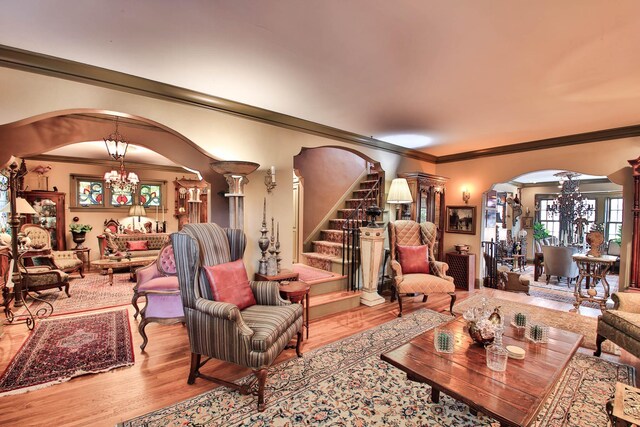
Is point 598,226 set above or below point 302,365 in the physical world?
above

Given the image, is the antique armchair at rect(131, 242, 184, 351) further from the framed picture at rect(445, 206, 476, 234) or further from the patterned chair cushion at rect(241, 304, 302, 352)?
the framed picture at rect(445, 206, 476, 234)

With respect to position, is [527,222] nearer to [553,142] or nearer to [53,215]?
[553,142]

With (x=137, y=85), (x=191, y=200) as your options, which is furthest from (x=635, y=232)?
(x=191, y=200)

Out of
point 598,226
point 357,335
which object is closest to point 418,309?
point 357,335

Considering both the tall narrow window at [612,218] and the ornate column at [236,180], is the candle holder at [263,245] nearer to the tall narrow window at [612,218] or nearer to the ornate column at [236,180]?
the ornate column at [236,180]

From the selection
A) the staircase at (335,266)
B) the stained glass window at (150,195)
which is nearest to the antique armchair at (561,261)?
the staircase at (335,266)

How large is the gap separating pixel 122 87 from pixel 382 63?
2.36 m

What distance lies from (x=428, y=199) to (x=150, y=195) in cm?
707

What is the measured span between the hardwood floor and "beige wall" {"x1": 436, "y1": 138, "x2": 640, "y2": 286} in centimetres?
243

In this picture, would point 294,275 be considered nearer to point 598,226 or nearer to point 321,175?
point 321,175

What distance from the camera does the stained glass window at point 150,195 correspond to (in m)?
7.55

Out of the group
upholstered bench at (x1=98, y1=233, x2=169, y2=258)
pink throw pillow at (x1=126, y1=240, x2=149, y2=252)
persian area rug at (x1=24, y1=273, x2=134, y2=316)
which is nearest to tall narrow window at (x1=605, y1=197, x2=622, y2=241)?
persian area rug at (x1=24, y1=273, x2=134, y2=316)

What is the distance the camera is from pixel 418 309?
4078 millimetres

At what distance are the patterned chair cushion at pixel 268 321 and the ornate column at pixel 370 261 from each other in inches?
73.3
